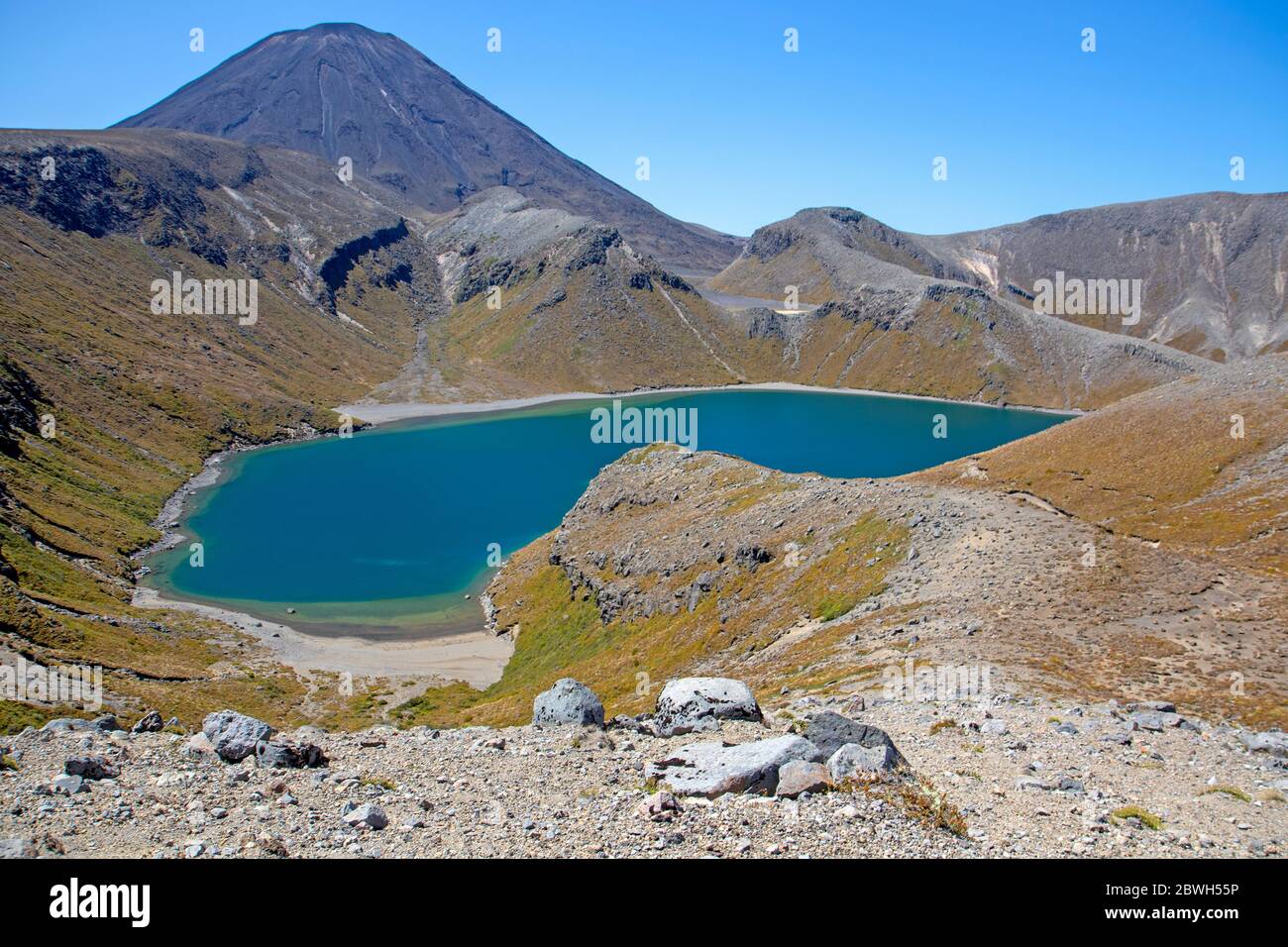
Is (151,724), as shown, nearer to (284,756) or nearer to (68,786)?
(284,756)

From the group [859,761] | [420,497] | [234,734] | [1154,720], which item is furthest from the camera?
[420,497]

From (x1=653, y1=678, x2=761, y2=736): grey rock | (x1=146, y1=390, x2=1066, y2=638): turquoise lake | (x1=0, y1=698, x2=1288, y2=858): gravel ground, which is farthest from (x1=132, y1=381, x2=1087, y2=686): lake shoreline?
(x1=0, y1=698, x2=1288, y2=858): gravel ground

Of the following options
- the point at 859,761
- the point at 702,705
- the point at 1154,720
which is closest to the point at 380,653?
the point at 702,705

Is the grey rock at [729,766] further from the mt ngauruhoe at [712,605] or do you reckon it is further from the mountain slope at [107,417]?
the mountain slope at [107,417]

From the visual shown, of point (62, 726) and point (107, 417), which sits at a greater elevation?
point (107, 417)

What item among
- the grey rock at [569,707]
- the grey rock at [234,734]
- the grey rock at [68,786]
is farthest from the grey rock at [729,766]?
the grey rock at [68,786]

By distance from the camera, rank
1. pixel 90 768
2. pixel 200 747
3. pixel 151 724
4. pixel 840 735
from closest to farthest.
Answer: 1. pixel 90 768
2. pixel 840 735
3. pixel 200 747
4. pixel 151 724

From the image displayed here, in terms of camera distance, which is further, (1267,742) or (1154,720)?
(1154,720)
